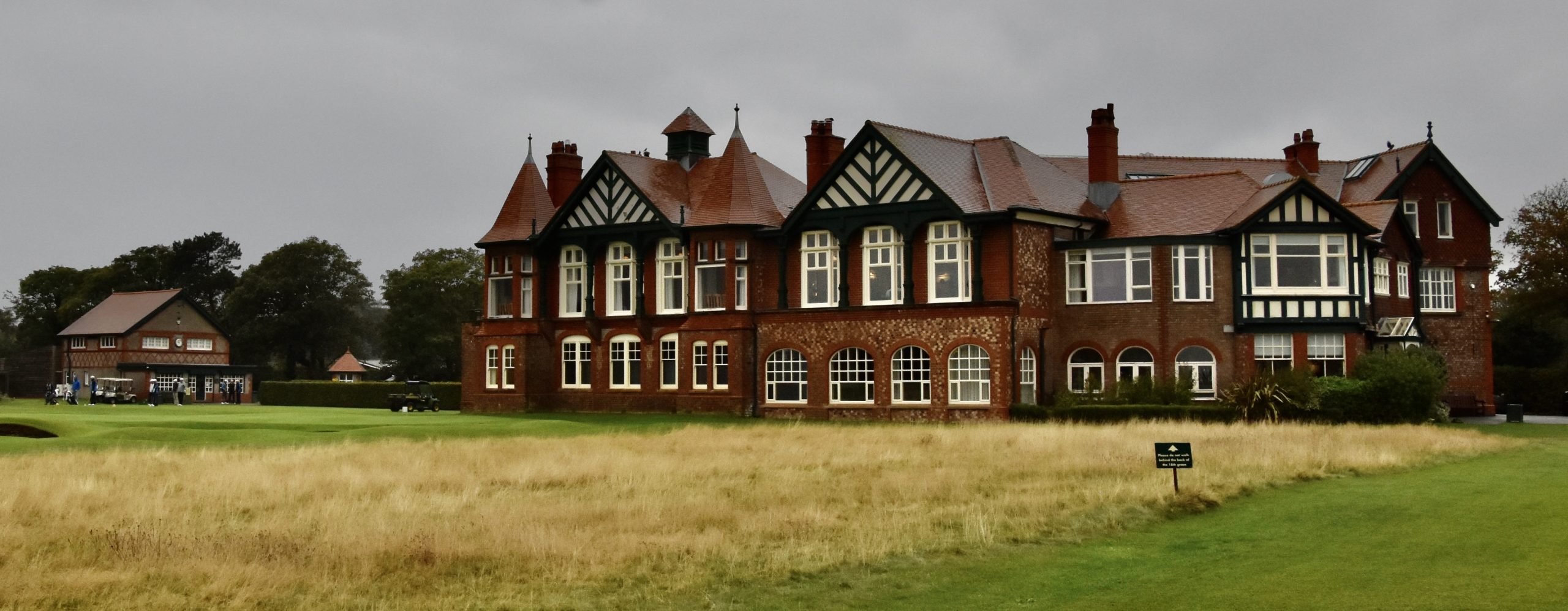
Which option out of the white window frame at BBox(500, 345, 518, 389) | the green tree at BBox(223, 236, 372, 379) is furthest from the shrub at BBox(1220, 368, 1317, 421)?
the green tree at BBox(223, 236, 372, 379)

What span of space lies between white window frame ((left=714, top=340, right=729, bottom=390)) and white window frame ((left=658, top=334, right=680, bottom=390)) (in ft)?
6.58

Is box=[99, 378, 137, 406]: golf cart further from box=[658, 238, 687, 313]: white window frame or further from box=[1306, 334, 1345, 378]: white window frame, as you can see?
box=[1306, 334, 1345, 378]: white window frame

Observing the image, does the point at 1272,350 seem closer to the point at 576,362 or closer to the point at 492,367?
the point at 576,362

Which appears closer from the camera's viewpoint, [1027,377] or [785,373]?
[1027,377]

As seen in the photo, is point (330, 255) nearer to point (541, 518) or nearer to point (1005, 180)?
point (1005, 180)

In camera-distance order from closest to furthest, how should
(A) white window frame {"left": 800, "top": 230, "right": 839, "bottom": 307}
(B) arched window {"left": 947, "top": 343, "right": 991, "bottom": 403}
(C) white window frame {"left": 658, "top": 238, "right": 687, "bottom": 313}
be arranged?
(B) arched window {"left": 947, "top": 343, "right": 991, "bottom": 403} → (A) white window frame {"left": 800, "top": 230, "right": 839, "bottom": 307} → (C) white window frame {"left": 658, "top": 238, "right": 687, "bottom": 313}

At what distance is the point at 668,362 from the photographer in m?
50.6

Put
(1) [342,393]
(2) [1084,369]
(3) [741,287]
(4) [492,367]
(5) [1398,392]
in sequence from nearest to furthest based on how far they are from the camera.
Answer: (5) [1398,392]
(2) [1084,369]
(3) [741,287]
(4) [492,367]
(1) [342,393]

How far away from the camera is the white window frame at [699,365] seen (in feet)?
161

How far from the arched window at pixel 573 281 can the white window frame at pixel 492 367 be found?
3.08 meters

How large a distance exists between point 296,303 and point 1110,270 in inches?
2474

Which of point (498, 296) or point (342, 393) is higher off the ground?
point (498, 296)

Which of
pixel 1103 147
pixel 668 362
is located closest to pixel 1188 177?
pixel 1103 147

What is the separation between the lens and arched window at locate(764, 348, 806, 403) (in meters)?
47.3
